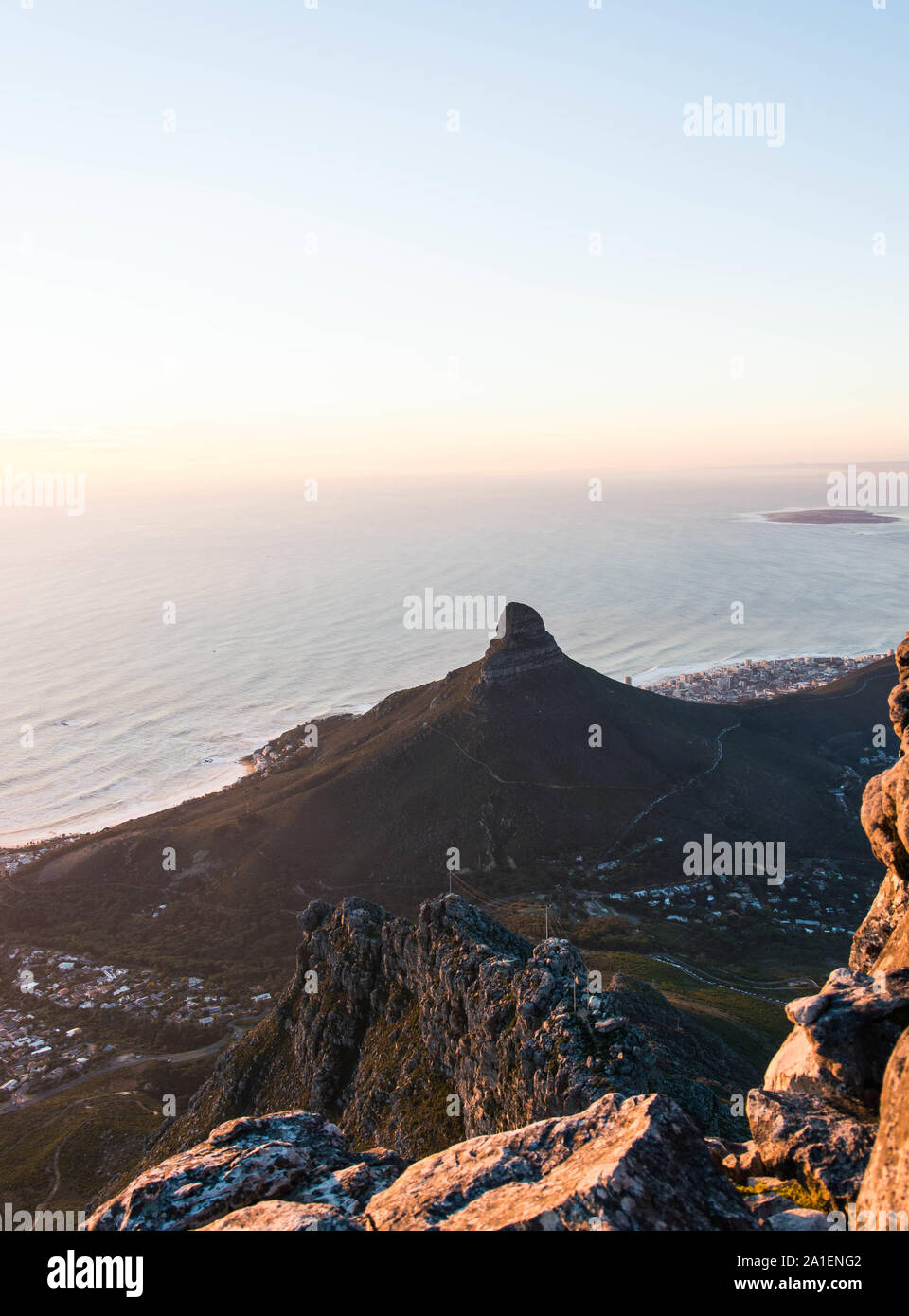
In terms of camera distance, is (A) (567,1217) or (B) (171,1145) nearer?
→ (A) (567,1217)

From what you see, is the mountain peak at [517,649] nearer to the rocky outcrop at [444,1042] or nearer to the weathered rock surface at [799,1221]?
the rocky outcrop at [444,1042]

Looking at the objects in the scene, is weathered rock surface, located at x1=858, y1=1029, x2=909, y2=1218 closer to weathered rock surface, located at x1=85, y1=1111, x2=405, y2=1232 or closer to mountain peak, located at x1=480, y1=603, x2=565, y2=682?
weathered rock surface, located at x1=85, y1=1111, x2=405, y2=1232

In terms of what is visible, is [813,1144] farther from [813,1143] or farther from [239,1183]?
[239,1183]

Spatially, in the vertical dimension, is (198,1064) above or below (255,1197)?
below

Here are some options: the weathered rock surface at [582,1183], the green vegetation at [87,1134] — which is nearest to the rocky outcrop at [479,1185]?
the weathered rock surface at [582,1183]
